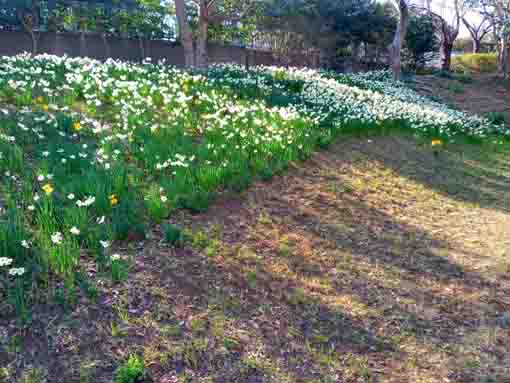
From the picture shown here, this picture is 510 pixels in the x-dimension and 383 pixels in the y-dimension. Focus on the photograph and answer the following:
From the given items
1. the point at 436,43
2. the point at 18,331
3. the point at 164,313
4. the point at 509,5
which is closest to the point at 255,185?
the point at 164,313

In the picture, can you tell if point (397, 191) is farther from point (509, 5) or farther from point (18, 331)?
point (509, 5)

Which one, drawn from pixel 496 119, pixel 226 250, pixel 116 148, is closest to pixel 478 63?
pixel 496 119

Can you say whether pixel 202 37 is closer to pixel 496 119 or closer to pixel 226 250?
pixel 496 119

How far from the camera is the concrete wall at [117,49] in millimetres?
13625

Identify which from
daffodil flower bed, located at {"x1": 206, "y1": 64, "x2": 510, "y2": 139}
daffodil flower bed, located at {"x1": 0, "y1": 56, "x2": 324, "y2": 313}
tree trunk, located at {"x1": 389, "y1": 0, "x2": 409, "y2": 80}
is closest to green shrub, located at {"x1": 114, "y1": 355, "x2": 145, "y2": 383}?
daffodil flower bed, located at {"x1": 0, "y1": 56, "x2": 324, "y2": 313}

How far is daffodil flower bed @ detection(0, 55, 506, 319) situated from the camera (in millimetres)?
2744

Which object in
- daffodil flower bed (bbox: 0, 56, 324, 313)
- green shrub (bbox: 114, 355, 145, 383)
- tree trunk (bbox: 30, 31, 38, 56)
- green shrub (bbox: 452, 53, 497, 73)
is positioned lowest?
green shrub (bbox: 114, 355, 145, 383)

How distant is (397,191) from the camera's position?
5.33 m

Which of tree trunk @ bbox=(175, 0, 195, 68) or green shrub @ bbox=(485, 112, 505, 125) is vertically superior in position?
tree trunk @ bbox=(175, 0, 195, 68)

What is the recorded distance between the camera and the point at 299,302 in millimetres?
2988

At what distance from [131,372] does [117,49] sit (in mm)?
15030

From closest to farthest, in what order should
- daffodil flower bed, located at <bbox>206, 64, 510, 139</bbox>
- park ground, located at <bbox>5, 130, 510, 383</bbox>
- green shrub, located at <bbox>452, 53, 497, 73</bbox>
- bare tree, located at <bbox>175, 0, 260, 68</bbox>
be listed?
park ground, located at <bbox>5, 130, 510, 383</bbox>
daffodil flower bed, located at <bbox>206, 64, 510, 139</bbox>
bare tree, located at <bbox>175, 0, 260, 68</bbox>
green shrub, located at <bbox>452, 53, 497, 73</bbox>

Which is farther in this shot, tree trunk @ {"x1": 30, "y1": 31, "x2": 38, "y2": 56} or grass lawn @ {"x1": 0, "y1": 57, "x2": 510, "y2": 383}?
tree trunk @ {"x1": 30, "y1": 31, "x2": 38, "y2": 56}

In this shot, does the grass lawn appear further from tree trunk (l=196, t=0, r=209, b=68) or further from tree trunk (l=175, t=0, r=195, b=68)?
tree trunk (l=196, t=0, r=209, b=68)
